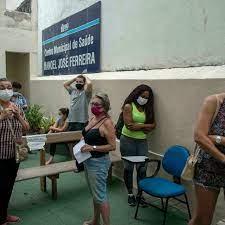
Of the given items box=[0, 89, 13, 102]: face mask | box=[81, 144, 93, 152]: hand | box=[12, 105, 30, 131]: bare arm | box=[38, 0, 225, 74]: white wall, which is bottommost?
box=[81, 144, 93, 152]: hand

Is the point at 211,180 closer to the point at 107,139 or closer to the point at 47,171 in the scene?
the point at 107,139

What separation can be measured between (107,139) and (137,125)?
113 cm

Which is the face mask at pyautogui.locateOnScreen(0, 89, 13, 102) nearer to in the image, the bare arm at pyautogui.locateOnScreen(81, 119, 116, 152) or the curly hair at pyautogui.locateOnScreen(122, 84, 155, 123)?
the bare arm at pyautogui.locateOnScreen(81, 119, 116, 152)

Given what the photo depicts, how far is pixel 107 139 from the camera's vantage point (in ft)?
11.4

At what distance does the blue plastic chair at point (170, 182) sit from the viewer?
3701mm

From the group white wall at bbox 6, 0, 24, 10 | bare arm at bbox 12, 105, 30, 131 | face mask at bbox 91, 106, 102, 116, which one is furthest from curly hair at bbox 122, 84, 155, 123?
white wall at bbox 6, 0, 24, 10

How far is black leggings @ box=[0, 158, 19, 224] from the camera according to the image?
12.0 ft

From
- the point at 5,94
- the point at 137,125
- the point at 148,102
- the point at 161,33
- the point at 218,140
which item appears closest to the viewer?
the point at 218,140

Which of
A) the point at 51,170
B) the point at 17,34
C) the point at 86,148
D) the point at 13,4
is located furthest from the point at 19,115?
the point at 13,4

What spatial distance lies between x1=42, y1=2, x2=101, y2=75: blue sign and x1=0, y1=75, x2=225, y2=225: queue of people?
74 centimetres

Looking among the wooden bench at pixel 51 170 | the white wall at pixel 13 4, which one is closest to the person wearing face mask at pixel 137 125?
the wooden bench at pixel 51 170

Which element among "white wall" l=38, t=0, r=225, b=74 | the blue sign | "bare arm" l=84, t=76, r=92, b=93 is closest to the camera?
"white wall" l=38, t=0, r=225, b=74

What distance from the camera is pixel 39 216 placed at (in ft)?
13.8

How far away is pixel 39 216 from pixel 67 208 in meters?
0.43
